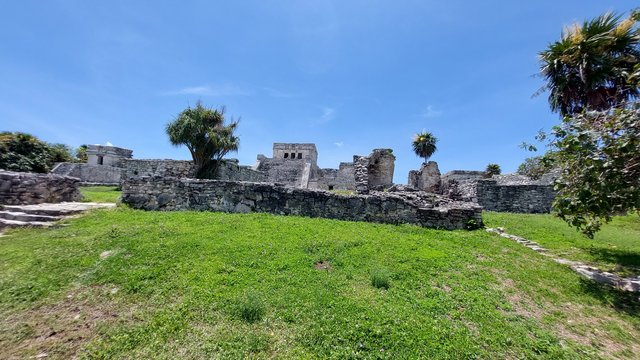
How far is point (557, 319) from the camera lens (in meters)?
4.70

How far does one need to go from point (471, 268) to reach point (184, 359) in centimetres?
589

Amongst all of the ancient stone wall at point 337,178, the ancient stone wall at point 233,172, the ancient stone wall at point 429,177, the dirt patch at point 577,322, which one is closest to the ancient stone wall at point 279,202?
the dirt patch at point 577,322

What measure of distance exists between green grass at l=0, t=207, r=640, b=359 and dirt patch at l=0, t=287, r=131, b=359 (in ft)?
0.07

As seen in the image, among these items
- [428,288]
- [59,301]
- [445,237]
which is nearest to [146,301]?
[59,301]

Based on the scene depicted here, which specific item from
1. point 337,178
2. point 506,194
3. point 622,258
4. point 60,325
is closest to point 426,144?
point 337,178

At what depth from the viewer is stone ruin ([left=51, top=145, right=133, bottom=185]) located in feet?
67.1

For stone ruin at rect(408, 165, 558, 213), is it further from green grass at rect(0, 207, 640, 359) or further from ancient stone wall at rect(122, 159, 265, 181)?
ancient stone wall at rect(122, 159, 265, 181)

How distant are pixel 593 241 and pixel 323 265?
33.5ft

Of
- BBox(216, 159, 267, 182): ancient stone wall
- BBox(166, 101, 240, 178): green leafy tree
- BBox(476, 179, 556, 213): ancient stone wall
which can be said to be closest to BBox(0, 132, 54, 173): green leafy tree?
BBox(166, 101, 240, 178): green leafy tree

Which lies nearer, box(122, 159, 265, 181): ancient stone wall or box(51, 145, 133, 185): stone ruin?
box(122, 159, 265, 181): ancient stone wall

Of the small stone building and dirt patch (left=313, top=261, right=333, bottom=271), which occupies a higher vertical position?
the small stone building

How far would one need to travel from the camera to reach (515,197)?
650 inches

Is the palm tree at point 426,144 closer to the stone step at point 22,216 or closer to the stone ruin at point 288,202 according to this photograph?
the stone ruin at point 288,202

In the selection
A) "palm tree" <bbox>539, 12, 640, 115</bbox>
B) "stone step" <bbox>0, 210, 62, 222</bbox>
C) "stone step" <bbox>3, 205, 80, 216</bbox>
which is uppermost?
"palm tree" <bbox>539, 12, 640, 115</bbox>
